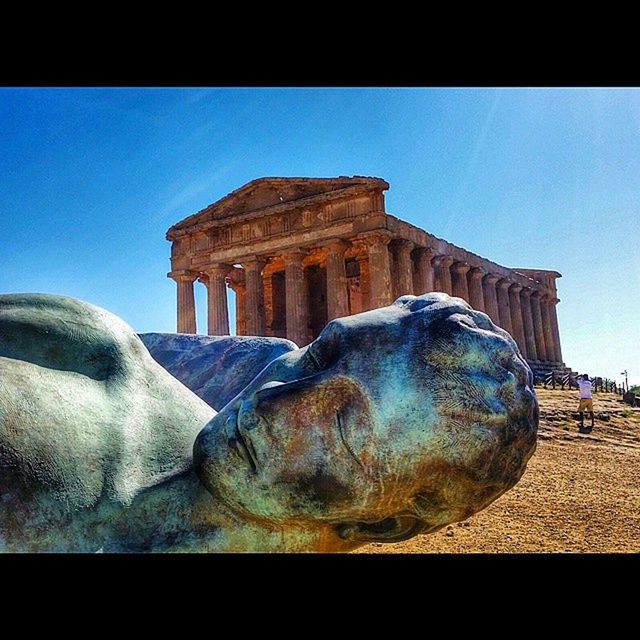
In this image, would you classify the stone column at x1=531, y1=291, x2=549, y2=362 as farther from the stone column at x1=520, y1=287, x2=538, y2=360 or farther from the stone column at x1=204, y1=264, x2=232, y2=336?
the stone column at x1=204, y1=264, x2=232, y2=336

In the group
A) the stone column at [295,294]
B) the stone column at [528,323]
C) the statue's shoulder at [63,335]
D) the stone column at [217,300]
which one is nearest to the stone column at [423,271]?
the stone column at [295,294]

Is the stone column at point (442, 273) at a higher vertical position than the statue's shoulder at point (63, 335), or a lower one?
higher

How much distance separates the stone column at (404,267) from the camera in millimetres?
25375

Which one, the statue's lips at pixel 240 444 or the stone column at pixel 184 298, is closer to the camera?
the statue's lips at pixel 240 444

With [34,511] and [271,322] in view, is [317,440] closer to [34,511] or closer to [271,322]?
[34,511]

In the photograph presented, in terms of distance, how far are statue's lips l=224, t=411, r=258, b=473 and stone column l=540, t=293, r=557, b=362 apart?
4100cm

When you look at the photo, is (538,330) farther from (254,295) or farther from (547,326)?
(254,295)

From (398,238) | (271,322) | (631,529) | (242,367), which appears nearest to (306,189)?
(398,238)

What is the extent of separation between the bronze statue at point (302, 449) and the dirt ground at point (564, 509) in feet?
10.1

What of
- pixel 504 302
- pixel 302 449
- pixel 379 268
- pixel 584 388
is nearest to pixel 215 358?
pixel 302 449

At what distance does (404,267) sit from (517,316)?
14139 millimetres

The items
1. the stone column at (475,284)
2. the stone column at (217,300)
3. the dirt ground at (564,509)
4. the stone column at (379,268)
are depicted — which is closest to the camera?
the dirt ground at (564,509)

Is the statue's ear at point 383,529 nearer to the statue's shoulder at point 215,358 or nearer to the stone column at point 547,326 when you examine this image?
the statue's shoulder at point 215,358

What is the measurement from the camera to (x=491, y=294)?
34.5 metres
